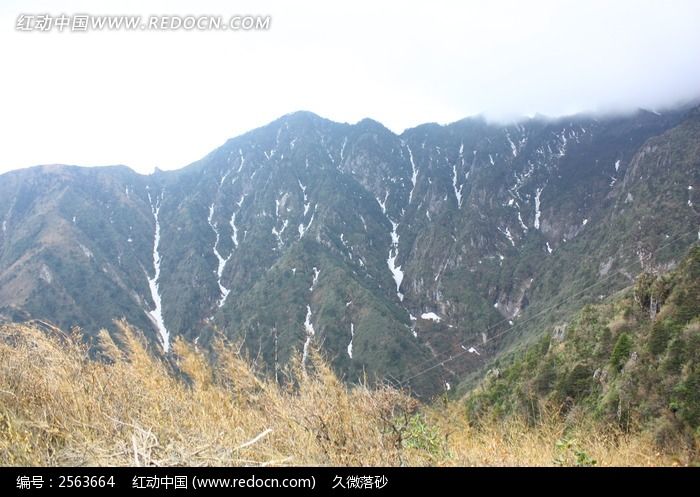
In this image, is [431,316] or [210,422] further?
[431,316]

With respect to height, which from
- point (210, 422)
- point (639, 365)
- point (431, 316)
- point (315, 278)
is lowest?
point (431, 316)

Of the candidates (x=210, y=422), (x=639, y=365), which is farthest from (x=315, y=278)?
(x=210, y=422)

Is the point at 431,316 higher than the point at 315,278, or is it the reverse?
the point at 315,278

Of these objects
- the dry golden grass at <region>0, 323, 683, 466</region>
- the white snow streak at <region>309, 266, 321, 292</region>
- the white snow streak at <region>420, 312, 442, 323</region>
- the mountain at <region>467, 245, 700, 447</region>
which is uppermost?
the dry golden grass at <region>0, 323, 683, 466</region>

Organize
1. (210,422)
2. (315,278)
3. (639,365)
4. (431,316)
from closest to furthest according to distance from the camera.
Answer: (210,422) → (639,365) → (315,278) → (431,316)

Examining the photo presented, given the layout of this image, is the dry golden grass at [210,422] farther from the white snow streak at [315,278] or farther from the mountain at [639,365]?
the white snow streak at [315,278]

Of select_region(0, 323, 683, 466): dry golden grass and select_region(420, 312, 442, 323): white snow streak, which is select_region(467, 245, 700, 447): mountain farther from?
select_region(420, 312, 442, 323): white snow streak

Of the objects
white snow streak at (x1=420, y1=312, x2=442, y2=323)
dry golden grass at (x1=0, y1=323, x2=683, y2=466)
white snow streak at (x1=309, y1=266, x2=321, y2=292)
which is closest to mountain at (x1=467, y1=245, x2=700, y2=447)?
dry golden grass at (x1=0, y1=323, x2=683, y2=466)

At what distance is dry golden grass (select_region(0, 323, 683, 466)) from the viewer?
11.5ft

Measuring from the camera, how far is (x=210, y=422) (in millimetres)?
4355

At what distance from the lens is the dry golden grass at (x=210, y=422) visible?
3.52 meters

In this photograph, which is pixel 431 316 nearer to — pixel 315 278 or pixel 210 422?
pixel 315 278

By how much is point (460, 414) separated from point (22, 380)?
5797 millimetres
